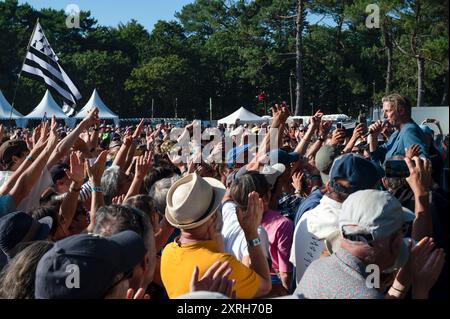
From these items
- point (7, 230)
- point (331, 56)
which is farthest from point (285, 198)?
point (331, 56)

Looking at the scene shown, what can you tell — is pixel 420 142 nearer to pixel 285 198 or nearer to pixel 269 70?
pixel 285 198

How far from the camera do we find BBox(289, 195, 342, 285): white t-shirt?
308cm

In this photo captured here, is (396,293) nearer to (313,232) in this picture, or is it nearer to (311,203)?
(313,232)

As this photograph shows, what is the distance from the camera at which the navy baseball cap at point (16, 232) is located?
3219 millimetres

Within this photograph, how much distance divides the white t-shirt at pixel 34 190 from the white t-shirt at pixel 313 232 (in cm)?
204

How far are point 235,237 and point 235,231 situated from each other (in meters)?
0.06

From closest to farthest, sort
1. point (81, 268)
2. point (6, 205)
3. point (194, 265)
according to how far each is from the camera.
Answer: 1. point (81, 268)
2. point (194, 265)
3. point (6, 205)

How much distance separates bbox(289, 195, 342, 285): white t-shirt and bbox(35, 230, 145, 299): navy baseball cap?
116 centimetres

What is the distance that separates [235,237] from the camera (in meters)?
3.75

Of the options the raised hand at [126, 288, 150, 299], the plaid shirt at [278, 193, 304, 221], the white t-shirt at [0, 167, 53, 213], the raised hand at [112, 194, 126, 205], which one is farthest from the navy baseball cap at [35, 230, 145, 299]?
the plaid shirt at [278, 193, 304, 221]

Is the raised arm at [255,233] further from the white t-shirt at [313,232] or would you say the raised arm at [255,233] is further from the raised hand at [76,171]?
the raised hand at [76,171]

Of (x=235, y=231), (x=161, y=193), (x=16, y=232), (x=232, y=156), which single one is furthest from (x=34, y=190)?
(x=232, y=156)

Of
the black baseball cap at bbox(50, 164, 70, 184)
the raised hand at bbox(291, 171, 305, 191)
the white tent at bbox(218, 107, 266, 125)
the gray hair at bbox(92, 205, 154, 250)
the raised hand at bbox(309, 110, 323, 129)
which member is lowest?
the white tent at bbox(218, 107, 266, 125)

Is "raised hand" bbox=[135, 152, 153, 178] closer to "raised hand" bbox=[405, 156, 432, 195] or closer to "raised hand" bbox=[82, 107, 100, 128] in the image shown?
"raised hand" bbox=[82, 107, 100, 128]
